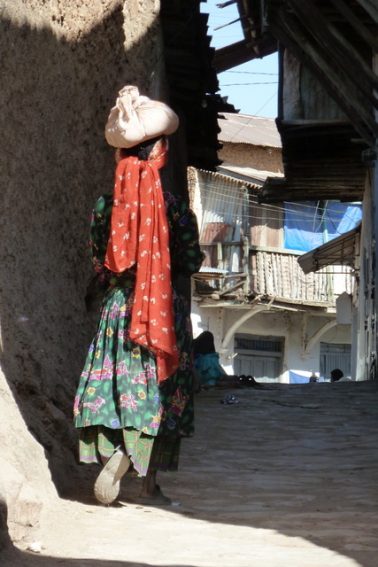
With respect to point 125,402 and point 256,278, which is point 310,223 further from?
point 125,402

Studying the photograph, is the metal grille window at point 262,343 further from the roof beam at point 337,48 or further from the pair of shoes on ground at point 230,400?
the pair of shoes on ground at point 230,400

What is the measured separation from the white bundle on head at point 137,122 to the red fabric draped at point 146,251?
4.5 inches

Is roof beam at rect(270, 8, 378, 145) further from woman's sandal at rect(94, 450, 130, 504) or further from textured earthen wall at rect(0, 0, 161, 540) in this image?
woman's sandal at rect(94, 450, 130, 504)

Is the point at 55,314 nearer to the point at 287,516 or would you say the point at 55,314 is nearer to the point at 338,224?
the point at 287,516

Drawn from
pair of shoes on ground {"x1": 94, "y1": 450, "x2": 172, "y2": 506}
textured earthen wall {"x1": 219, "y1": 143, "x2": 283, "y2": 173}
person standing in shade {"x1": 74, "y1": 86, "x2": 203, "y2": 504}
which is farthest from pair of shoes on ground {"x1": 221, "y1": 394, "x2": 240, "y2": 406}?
textured earthen wall {"x1": 219, "y1": 143, "x2": 283, "y2": 173}

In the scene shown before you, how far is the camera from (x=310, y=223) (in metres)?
32.2

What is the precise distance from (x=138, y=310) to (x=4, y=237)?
100 cm

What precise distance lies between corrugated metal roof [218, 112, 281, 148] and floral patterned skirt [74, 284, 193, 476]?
26170mm

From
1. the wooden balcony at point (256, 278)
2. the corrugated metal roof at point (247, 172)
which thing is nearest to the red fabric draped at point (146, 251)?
the corrugated metal roof at point (247, 172)

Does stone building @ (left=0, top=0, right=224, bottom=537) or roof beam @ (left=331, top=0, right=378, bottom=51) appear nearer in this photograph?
stone building @ (left=0, top=0, right=224, bottom=537)

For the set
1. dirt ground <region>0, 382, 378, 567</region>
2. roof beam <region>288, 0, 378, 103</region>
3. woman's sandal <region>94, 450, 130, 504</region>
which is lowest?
dirt ground <region>0, 382, 378, 567</region>

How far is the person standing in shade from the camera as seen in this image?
17.2 feet

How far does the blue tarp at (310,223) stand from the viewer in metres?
32.0

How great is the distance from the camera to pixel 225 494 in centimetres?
616
